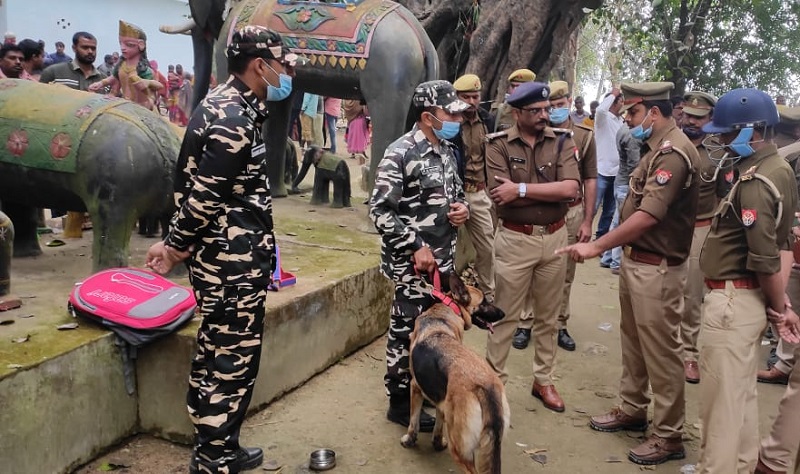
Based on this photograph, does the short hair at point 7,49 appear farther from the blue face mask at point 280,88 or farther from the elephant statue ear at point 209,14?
the blue face mask at point 280,88

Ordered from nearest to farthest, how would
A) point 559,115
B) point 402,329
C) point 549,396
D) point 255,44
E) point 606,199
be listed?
point 255,44 → point 402,329 → point 549,396 → point 559,115 → point 606,199

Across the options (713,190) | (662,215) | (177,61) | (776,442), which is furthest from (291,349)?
(177,61)

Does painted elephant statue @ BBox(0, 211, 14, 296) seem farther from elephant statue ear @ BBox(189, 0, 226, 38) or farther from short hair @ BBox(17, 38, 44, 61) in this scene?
elephant statue ear @ BBox(189, 0, 226, 38)

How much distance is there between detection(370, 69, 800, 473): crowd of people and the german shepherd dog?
0.65ft

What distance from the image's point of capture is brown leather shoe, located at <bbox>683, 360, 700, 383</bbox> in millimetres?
4711

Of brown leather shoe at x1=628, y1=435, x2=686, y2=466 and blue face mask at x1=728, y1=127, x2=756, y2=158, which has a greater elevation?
blue face mask at x1=728, y1=127, x2=756, y2=158

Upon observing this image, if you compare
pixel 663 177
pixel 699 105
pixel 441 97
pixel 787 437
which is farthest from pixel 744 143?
pixel 699 105

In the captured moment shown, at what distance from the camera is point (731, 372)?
2941mm

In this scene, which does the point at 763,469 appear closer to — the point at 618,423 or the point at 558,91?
the point at 618,423

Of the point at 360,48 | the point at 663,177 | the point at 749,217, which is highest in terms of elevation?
the point at 360,48

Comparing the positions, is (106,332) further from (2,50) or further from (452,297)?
(2,50)

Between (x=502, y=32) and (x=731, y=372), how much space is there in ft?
23.3

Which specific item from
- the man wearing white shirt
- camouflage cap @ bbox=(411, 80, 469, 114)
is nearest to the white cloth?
the man wearing white shirt

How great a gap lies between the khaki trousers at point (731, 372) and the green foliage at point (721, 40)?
7.28 m
